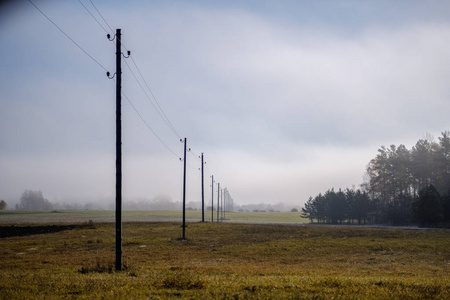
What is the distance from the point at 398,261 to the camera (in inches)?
1100

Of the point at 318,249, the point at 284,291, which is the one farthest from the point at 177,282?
the point at 318,249

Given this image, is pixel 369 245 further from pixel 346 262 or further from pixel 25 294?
pixel 25 294

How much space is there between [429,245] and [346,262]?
17.2m

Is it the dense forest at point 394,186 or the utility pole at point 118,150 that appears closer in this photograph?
the utility pole at point 118,150

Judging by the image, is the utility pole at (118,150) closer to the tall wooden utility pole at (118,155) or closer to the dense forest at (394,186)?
the tall wooden utility pole at (118,155)

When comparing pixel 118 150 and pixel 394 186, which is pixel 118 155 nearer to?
pixel 118 150

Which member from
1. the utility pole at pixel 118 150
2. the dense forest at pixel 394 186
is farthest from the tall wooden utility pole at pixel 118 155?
the dense forest at pixel 394 186

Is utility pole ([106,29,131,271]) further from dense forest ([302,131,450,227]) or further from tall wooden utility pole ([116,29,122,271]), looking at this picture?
dense forest ([302,131,450,227])

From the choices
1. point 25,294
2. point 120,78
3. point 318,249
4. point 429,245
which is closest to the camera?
point 25,294

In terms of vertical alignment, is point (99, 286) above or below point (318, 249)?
above

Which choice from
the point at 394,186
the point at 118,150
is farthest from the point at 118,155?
the point at 394,186

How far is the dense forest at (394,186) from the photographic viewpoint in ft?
322

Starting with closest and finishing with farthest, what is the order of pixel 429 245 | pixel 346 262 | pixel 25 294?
pixel 25 294 < pixel 346 262 < pixel 429 245

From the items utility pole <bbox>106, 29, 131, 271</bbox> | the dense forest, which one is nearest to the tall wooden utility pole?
utility pole <bbox>106, 29, 131, 271</bbox>
